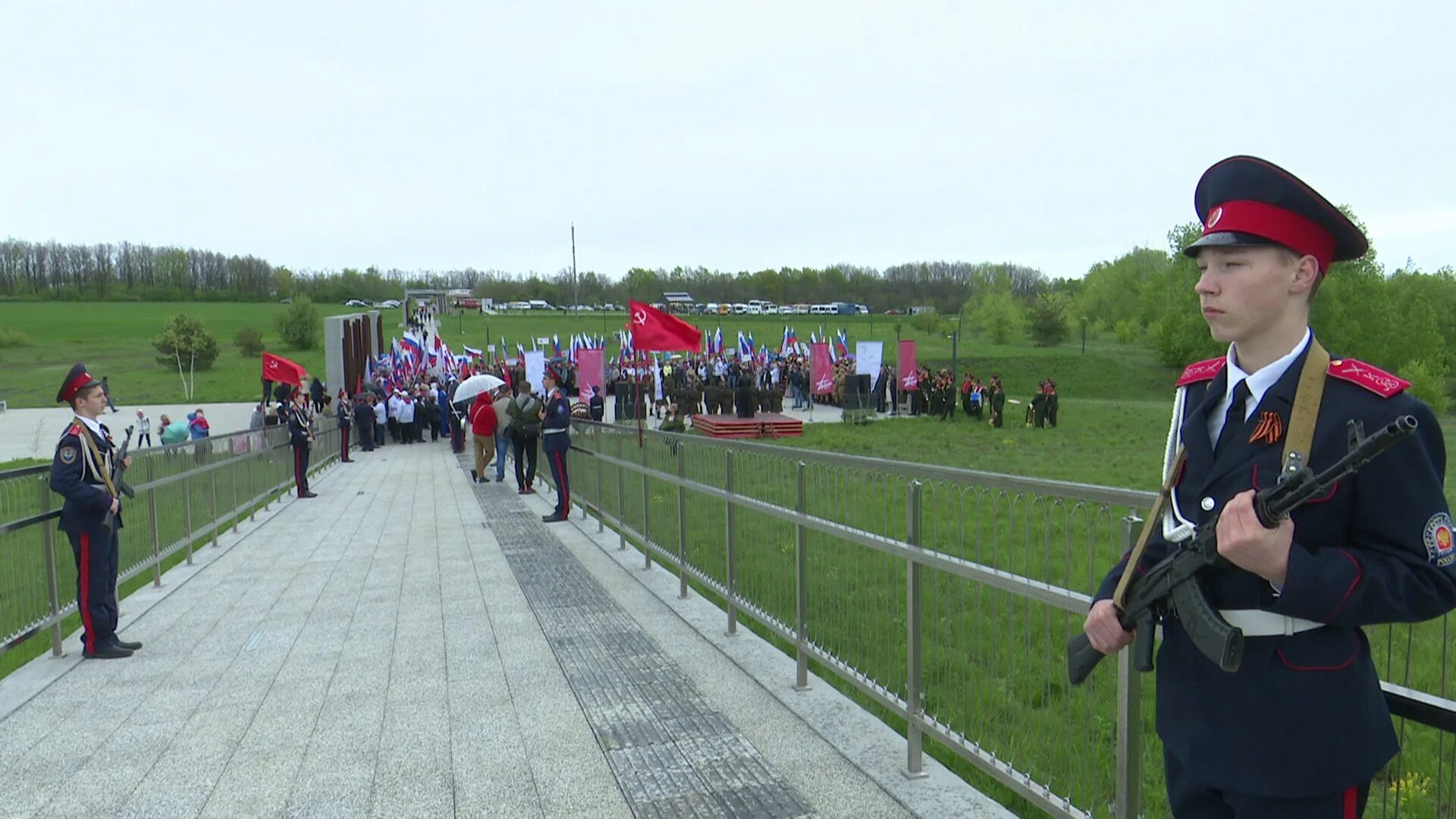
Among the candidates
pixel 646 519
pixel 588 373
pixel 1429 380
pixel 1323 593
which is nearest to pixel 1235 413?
pixel 1323 593

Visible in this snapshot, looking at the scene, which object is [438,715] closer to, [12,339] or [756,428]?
[756,428]

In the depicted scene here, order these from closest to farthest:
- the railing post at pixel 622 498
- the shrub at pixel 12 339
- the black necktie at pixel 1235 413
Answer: the black necktie at pixel 1235 413, the railing post at pixel 622 498, the shrub at pixel 12 339

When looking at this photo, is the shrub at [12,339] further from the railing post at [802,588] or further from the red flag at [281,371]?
the railing post at [802,588]

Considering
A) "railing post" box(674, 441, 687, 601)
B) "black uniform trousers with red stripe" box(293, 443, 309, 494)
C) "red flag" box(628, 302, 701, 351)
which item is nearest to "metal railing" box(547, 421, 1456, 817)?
"railing post" box(674, 441, 687, 601)

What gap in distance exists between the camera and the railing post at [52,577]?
23.4 feet

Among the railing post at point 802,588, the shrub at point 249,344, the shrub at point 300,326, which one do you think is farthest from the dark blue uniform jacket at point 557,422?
the shrub at point 300,326

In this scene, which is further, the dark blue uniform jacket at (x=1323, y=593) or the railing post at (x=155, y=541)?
the railing post at (x=155, y=541)

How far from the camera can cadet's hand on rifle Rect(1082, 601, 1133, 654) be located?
7.84 feet

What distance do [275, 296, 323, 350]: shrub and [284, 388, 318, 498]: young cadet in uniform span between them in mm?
85021

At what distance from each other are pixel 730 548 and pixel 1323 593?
5529 mm

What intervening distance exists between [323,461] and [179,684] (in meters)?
19.1

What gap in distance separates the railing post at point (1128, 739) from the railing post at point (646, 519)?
22.0 feet

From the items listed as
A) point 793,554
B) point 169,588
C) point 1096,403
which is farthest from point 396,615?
point 1096,403

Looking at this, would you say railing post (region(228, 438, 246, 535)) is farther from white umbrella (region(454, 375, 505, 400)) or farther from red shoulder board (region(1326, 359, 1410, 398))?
red shoulder board (region(1326, 359, 1410, 398))
